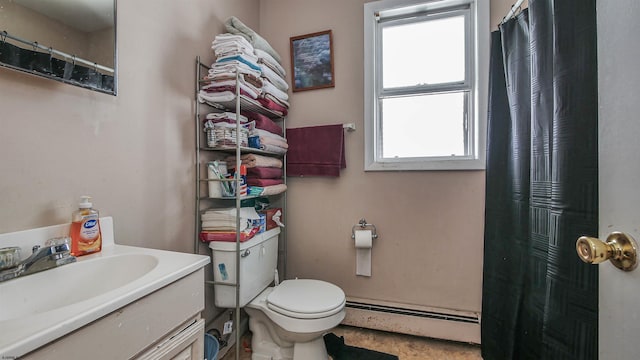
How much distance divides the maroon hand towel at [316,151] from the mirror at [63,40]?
1.09 meters

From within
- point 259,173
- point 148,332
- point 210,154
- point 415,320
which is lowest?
point 415,320

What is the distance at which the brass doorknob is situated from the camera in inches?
15.5

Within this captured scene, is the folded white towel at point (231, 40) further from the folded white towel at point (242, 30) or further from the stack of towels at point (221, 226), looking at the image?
the stack of towels at point (221, 226)

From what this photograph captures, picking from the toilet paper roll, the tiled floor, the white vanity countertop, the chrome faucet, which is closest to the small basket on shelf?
the white vanity countertop

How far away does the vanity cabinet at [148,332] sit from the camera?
18.5 inches

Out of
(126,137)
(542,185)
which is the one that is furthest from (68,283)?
(542,185)

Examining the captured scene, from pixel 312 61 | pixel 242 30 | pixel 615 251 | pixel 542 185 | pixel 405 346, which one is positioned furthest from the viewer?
Answer: pixel 312 61

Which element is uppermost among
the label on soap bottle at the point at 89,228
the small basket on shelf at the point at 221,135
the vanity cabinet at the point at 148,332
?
the small basket on shelf at the point at 221,135

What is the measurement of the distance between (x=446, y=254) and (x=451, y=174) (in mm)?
525

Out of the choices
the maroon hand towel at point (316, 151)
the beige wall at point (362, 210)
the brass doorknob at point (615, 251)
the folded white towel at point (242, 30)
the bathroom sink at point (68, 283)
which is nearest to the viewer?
the brass doorknob at point (615, 251)

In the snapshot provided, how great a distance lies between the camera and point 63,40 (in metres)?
0.80

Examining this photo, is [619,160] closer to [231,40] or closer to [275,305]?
[275,305]

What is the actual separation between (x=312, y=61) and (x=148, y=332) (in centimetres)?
179

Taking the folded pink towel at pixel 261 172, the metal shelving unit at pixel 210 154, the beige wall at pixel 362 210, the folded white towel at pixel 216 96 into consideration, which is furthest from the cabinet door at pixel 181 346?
the beige wall at pixel 362 210
